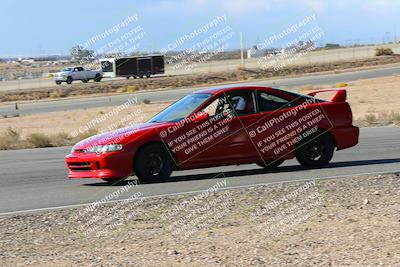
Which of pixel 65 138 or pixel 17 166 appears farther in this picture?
pixel 65 138

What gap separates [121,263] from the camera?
7.69 m

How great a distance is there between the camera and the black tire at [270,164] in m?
14.6

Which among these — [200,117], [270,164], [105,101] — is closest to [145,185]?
[200,117]

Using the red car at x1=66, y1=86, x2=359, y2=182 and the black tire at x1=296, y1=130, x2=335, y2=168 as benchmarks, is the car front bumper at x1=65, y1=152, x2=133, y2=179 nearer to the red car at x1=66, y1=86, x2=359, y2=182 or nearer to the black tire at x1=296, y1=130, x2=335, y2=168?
the red car at x1=66, y1=86, x2=359, y2=182

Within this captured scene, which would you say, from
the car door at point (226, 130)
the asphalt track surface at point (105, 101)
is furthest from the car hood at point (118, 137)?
the asphalt track surface at point (105, 101)

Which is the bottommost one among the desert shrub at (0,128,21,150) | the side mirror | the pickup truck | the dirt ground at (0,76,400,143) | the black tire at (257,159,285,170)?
the pickup truck

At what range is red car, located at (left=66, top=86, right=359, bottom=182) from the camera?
13352 mm

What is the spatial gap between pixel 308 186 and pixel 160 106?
3110cm

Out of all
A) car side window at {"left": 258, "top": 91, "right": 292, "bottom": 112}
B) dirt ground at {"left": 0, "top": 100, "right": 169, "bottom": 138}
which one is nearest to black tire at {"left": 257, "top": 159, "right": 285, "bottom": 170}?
car side window at {"left": 258, "top": 91, "right": 292, "bottom": 112}

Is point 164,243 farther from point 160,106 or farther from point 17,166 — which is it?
point 160,106

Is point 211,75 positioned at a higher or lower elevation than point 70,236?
lower

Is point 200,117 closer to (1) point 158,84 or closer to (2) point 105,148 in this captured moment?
(2) point 105,148

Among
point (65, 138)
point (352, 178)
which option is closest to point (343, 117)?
point (352, 178)

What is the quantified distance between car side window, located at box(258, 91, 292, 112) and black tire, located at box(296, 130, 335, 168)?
2.23ft
